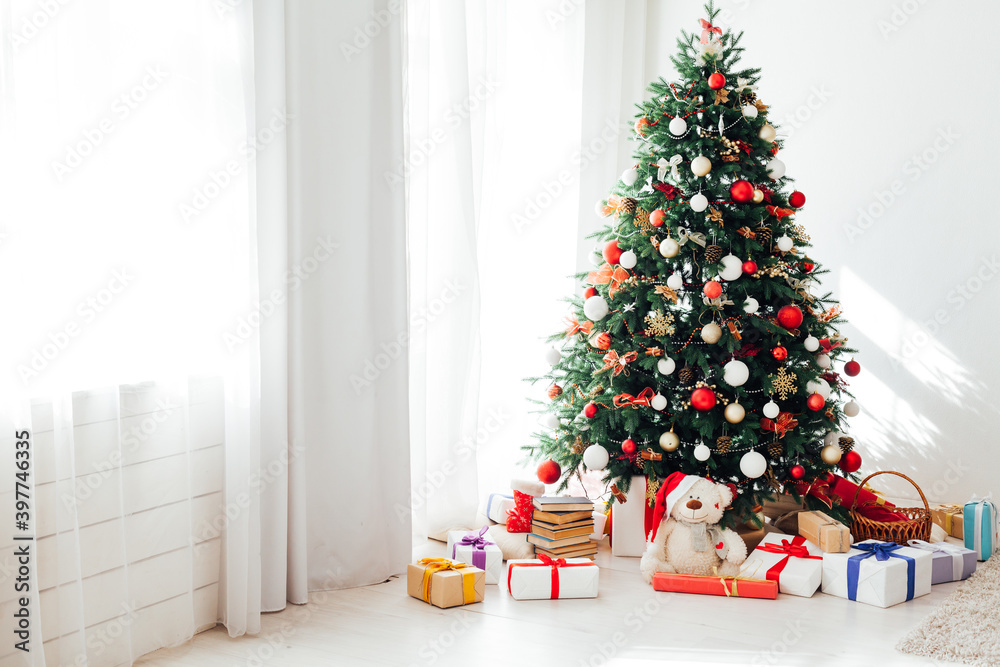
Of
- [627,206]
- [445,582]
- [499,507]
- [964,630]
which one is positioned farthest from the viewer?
[499,507]

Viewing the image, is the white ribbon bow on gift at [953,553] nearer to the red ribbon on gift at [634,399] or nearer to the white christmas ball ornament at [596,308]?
the red ribbon on gift at [634,399]

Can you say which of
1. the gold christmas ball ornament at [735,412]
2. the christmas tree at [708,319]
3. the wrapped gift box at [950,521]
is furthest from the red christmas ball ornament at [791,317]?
the wrapped gift box at [950,521]

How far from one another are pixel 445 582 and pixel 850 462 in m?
1.50

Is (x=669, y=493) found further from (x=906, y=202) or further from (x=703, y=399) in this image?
(x=906, y=202)

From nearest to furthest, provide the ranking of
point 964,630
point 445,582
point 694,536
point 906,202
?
point 964,630, point 445,582, point 694,536, point 906,202

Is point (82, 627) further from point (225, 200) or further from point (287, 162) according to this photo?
point (287, 162)

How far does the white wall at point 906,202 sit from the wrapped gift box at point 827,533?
1152 millimetres

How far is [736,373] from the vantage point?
2.63 meters

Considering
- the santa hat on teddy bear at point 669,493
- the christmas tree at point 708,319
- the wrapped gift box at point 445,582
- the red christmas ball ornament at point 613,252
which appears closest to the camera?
the wrapped gift box at point 445,582

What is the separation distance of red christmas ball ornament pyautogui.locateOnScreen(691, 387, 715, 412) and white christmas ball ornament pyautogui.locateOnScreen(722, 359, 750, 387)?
7 centimetres

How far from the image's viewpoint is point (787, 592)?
2561mm

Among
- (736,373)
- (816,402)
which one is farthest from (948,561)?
(736,373)

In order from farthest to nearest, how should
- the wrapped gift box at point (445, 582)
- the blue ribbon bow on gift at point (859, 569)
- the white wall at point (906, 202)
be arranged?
the white wall at point (906, 202), the blue ribbon bow on gift at point (859, 569), the wrapped gift box at point (445, 582)

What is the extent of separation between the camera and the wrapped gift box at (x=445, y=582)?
7.87 ft
